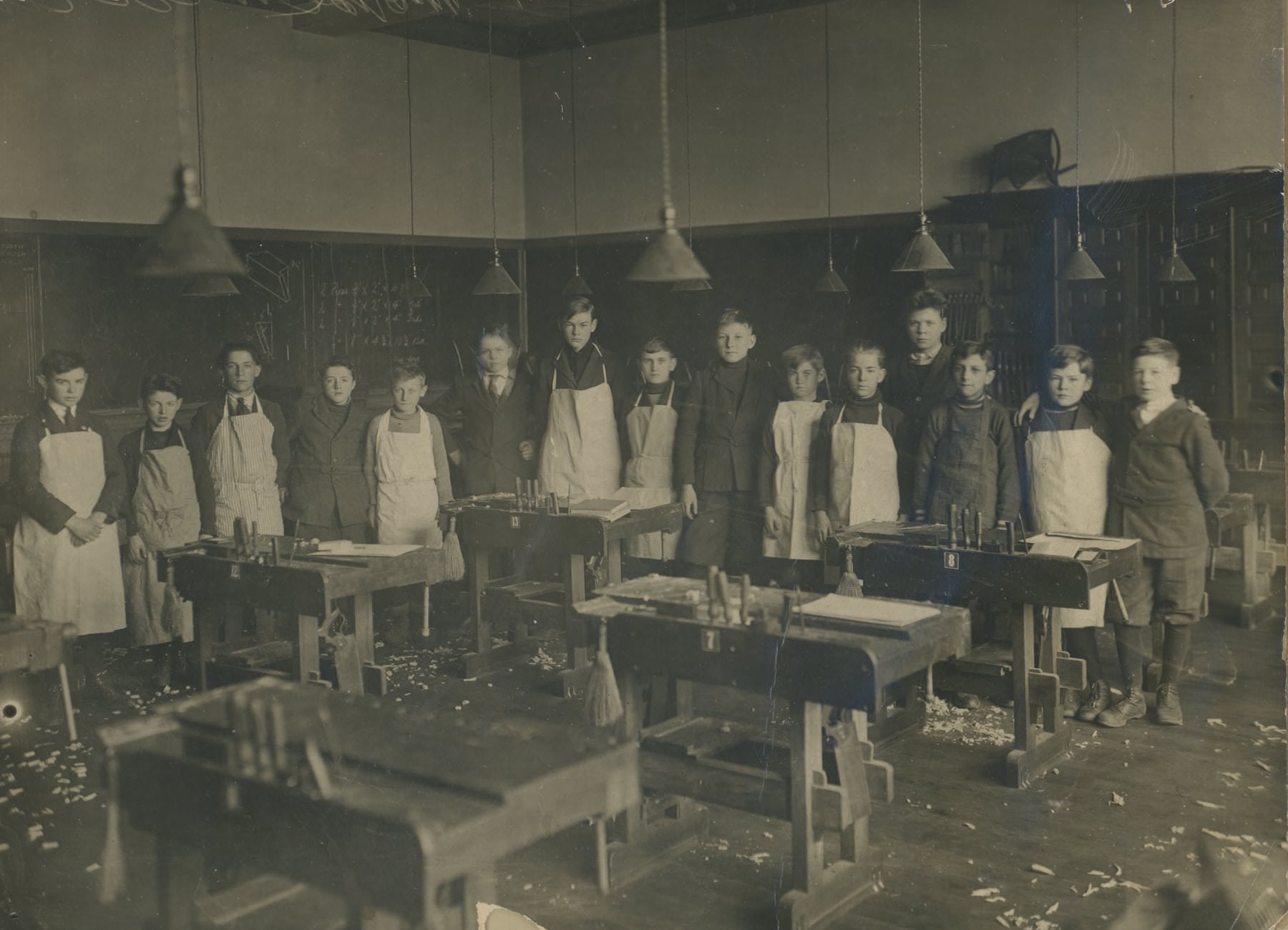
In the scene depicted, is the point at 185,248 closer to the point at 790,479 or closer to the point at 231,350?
the point at 231,350

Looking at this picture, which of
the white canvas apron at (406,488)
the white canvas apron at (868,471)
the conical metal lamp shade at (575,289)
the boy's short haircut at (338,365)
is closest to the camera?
the white canvas apron at (868,471)

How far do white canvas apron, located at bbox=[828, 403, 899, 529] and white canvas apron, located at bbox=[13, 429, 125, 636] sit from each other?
3085 mm

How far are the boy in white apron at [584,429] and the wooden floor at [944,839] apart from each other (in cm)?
196

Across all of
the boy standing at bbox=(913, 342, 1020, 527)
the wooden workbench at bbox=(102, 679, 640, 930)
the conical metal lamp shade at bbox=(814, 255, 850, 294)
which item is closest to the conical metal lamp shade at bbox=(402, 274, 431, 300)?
the conical metal lamp shade at bbox=(814, 255, 850, 294)

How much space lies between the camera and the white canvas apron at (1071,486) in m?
4.69

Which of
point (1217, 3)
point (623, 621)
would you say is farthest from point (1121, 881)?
point (1217, 3)

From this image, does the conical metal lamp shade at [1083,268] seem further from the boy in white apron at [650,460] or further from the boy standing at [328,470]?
the boy standing at [328,470]

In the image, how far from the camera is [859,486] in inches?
215

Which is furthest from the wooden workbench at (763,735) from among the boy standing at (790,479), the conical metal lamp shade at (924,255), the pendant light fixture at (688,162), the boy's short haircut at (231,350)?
the boy's short haircut at (231,350)

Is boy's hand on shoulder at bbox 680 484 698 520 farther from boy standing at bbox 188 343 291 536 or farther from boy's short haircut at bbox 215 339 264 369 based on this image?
boy's short haircut at bbox 215 339 264 369

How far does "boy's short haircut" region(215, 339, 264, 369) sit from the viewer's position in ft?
17.3

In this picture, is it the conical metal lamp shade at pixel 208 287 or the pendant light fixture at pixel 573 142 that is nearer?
the conical metal lamp shade at pixel 208 287

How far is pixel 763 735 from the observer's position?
13.2 feet

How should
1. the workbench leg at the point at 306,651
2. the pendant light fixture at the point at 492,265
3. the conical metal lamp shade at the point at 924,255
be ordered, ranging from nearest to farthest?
the workbench leg at the point at 306,651 → the conical metal lamp shade at the point at 924,255 → the pendant light fixture at the point at 492,265
